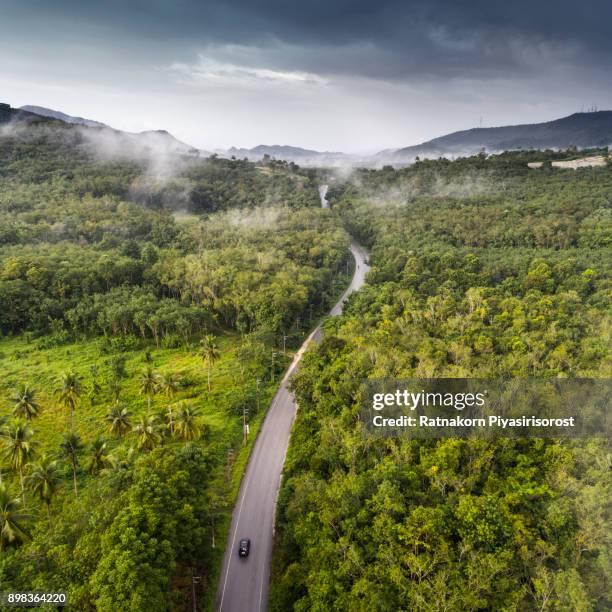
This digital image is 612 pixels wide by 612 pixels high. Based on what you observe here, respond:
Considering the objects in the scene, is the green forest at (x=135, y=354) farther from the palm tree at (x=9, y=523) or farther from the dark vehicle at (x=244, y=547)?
the dark vehicle at (x=244, y=547)

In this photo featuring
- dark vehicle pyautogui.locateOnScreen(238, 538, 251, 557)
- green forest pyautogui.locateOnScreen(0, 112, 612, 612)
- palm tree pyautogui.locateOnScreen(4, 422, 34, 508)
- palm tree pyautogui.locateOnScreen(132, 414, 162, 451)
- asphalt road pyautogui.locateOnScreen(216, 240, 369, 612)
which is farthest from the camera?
palm tree pyautogui.locateOnScreen(132, 414, 162, 451)

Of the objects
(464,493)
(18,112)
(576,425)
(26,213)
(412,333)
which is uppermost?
(18,112)

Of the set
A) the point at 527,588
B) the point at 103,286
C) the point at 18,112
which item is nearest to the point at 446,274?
the point at 527,588

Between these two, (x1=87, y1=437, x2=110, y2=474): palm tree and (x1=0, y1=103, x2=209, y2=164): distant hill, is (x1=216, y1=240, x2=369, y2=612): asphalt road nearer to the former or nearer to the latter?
(x1=87, y1=437, x2=110, y2=474): palm tree

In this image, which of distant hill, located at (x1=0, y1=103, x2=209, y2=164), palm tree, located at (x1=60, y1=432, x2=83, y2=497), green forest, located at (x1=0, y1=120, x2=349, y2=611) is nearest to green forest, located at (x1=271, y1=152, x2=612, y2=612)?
green forest, located at (x1=0, y1=120, x2=349, y2=611)

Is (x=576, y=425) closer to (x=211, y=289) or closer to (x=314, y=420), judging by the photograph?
(x=314, y=420)
